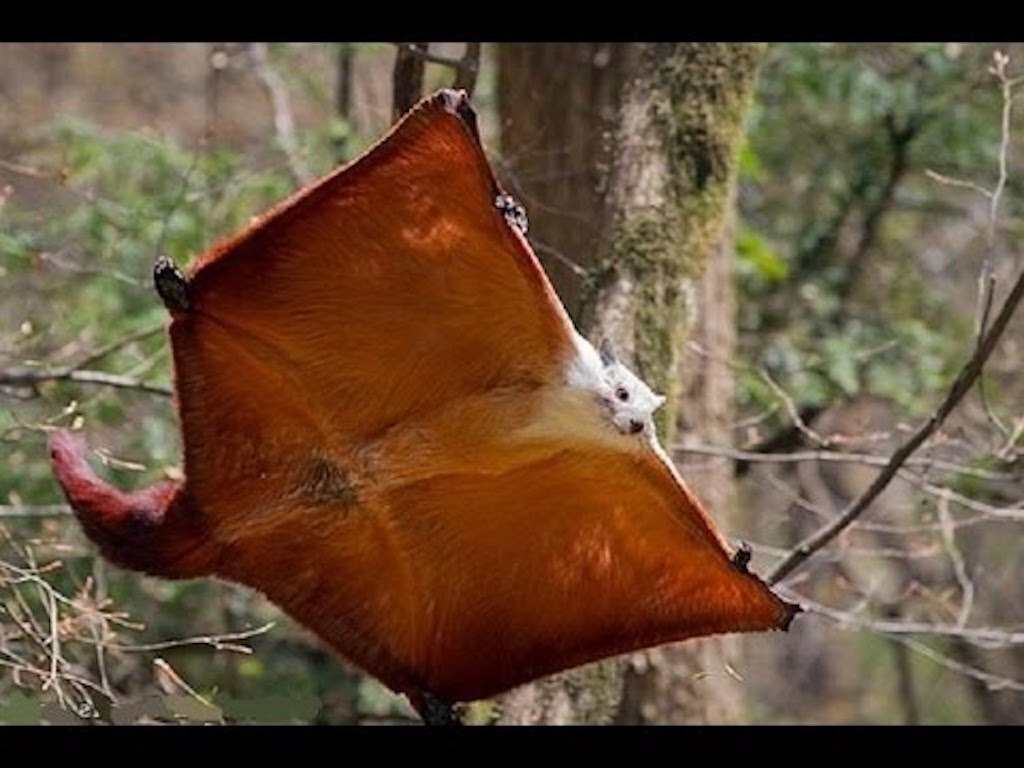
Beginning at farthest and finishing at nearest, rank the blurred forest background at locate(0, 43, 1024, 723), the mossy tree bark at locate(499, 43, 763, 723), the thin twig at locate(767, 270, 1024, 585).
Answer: the blurred forest background at locate(0, 43, 1024, 723) < the mossy tree bark at locate(499, 43, 763, 723) < the thin twig at locate(767, 270, 1024, 585)

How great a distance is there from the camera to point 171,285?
2.32 m

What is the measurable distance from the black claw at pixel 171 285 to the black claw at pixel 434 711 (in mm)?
634

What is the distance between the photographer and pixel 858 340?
514 cm

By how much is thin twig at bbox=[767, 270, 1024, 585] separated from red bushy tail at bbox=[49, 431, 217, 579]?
88 cm

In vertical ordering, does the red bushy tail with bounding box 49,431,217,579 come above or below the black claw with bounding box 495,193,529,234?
below

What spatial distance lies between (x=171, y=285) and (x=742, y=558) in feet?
2.58

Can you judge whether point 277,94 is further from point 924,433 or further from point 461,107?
point 461,107

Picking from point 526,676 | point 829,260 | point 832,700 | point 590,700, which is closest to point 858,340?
point 829,260

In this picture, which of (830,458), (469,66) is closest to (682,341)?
(830,458)

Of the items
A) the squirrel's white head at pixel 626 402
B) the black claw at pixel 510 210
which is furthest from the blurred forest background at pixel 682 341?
the black claw at pixel 510 210

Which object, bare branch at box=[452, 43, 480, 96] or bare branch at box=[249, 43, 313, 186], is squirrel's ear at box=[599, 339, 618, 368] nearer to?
bare branch at box=[452, 43, 480, 96]

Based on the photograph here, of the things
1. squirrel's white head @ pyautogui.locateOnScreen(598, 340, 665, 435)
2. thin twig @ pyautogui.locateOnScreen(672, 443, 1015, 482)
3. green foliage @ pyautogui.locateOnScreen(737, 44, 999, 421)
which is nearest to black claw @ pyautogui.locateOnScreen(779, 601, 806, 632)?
squirrel's white head @ pyautogui.locateOnScreen(598, 340, 665, 435)

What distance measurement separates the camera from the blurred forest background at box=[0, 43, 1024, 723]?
11.1ft
